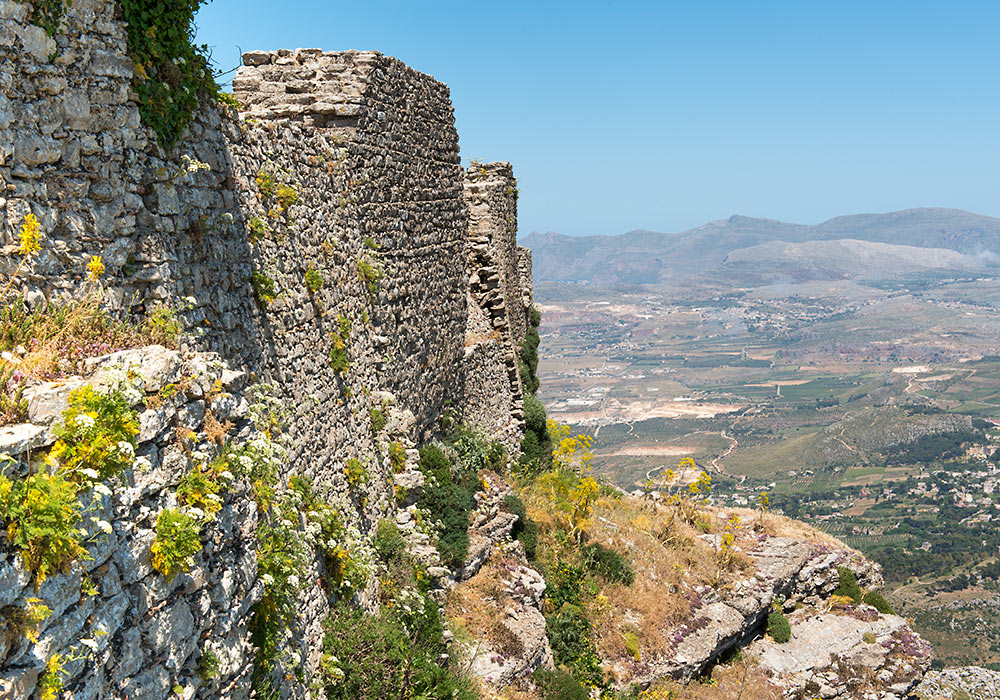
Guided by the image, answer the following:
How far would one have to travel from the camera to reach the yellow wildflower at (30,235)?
410cm

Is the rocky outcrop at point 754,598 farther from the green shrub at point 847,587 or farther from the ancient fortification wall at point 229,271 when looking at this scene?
the ancient fortification wall at point 229,271

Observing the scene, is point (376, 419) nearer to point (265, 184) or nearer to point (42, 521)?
point (265, 184)

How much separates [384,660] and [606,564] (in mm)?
8074

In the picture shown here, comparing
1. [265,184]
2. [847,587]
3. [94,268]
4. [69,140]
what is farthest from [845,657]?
[69,140]

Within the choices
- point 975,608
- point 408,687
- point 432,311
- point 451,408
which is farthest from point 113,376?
point 975,608

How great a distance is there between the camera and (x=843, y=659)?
1633 cm

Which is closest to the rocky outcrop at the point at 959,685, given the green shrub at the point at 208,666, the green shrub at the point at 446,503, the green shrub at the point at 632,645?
the green shrub at the point at 632,645

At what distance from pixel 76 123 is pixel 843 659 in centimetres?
1803

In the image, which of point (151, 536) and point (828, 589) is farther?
point (828, 589)

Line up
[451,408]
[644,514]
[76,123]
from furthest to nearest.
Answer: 1. [644,514]
2. [451,408]
3. [76,123]

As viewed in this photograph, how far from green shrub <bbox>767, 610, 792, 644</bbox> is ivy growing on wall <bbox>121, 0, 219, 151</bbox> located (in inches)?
654

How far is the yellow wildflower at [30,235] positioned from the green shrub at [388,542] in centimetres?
590

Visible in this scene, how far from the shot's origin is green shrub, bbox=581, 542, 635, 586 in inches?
575

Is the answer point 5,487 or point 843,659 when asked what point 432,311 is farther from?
point 843,659
